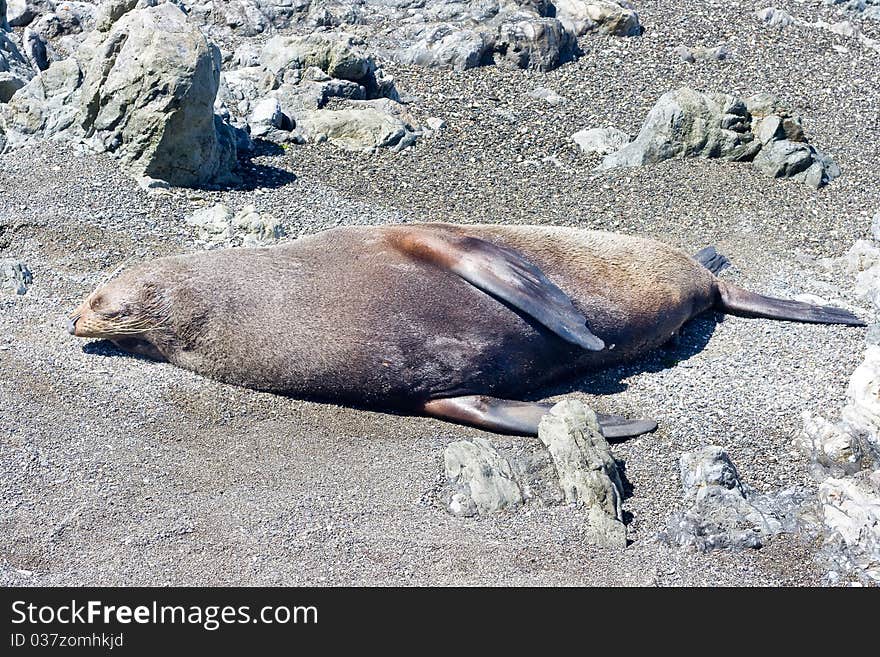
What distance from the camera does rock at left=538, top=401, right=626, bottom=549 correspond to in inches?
178

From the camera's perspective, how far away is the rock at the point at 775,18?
1199cm

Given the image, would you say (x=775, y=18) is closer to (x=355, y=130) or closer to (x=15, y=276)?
(x=355, y=130)

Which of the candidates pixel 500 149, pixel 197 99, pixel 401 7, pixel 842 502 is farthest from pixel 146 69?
pixel 842 502

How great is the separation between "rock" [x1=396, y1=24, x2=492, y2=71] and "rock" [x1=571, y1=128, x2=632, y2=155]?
1.92 metres

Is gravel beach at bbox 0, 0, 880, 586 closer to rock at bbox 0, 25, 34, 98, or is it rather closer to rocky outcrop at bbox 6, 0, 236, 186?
rocky outcrop at bbox 6, 0, 236, 186

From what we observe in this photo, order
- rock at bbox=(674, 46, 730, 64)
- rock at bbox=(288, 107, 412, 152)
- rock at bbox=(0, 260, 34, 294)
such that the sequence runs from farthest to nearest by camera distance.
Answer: rock at bbox=(674, 46, 730, 64) < rock at bbox=(288, 107, 412, 152) < rock at bbox=(0, 260, 34, 294)

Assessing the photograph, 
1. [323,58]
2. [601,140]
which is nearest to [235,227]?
[323,58]

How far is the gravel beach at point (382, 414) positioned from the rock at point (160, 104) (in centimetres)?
26

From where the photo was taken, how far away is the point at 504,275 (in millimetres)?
5559

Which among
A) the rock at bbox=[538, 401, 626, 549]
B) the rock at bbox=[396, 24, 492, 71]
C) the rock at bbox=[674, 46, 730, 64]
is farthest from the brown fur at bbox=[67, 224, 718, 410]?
the rock at bbox=[674, 46, 730, 64]

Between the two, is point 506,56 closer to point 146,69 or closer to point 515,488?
point 146,69

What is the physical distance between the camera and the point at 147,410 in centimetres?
536

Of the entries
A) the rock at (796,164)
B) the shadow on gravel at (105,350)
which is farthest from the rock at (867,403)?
the shadow on gravel at (105,350)

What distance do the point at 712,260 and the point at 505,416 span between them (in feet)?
8.29
